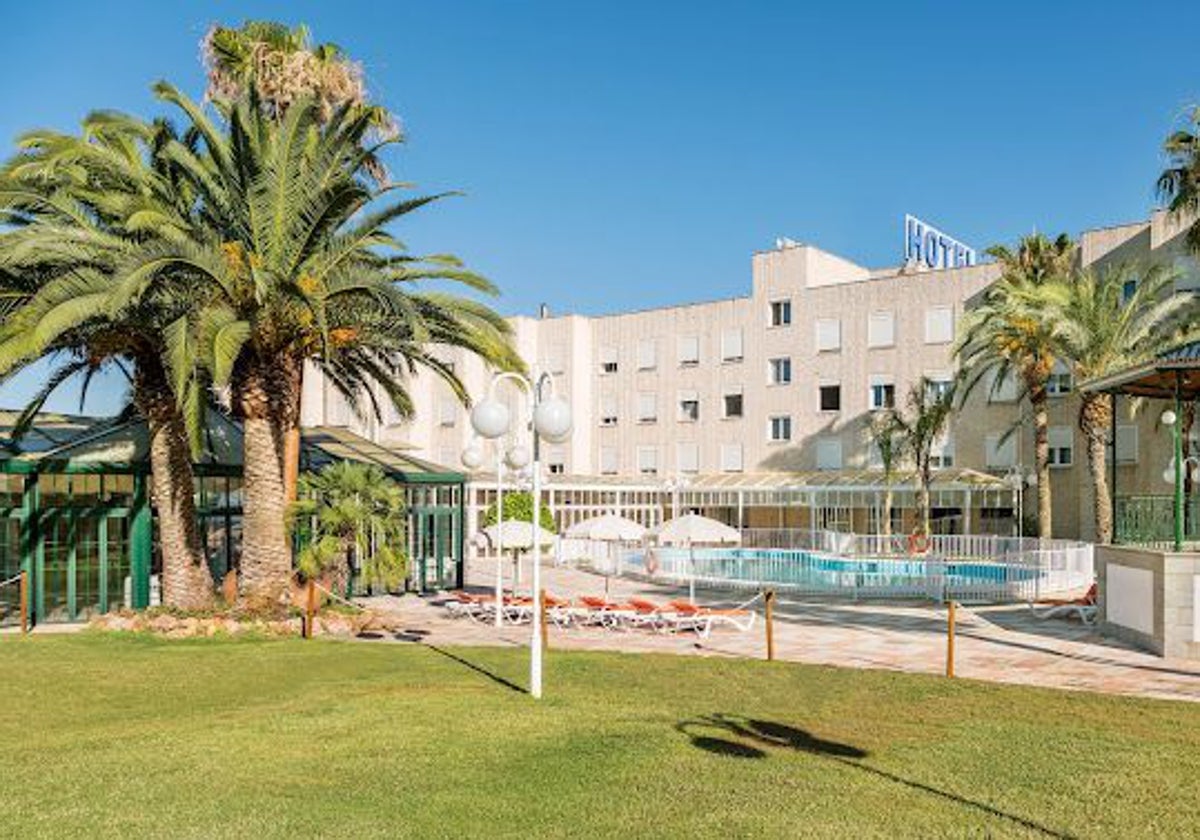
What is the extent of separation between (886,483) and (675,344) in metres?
15.3

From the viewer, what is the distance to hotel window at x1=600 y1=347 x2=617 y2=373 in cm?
5566

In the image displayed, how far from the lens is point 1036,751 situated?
9570mm

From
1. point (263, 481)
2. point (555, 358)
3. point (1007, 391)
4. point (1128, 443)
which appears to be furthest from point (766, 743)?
point (555, 358)

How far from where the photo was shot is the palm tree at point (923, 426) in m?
39.4

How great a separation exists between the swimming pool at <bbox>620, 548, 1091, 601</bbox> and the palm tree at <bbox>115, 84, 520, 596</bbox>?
7955 mm

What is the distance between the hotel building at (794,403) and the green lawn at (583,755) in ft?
82.5

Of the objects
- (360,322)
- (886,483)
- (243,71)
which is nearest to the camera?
(360,322)

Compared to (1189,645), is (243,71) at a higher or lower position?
higher

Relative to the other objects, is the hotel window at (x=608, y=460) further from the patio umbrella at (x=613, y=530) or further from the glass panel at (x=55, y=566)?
the glass panel at (x=55, y=566)

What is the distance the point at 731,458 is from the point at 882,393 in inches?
318

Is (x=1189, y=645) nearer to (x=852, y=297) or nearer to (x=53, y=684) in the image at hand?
(x=53, y=684)

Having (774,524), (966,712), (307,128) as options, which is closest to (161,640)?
(307,128)

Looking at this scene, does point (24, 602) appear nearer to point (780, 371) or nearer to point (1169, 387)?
point (1169, 387)

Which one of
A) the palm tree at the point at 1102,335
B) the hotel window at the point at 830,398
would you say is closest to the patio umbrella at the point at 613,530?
the palm tree at the point at 1102,335
